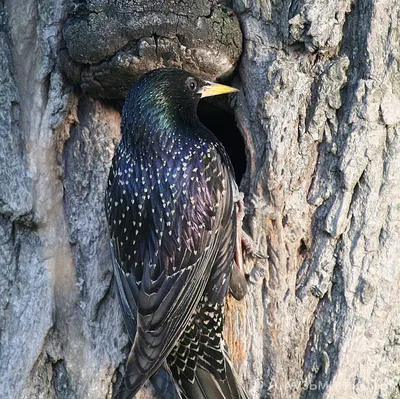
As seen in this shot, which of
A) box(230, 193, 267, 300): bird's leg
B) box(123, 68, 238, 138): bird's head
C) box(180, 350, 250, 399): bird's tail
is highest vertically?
box(123, 68, 238, 138): bird's head

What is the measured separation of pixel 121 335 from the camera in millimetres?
4188

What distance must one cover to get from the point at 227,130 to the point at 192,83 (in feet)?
3.62

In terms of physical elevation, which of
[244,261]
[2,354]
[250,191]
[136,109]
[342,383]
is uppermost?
[136,109]

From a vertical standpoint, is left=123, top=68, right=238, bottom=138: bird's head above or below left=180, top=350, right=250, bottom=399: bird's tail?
above

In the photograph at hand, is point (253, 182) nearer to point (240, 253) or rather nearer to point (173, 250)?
point (240, 253)

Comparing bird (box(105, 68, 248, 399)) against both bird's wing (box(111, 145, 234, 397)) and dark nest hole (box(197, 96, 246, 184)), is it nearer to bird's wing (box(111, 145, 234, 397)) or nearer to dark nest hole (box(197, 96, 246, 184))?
bird's wing (box(111, 145, 234, 397))

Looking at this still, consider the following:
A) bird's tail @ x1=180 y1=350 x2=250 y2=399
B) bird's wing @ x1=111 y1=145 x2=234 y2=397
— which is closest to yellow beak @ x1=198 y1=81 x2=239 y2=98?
bird's wing @ x1=111 y1=145 x2=234 y2=397

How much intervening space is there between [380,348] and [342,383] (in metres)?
0.25

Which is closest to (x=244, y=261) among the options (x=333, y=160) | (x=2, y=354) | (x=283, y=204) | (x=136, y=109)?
(x=283, y=204)

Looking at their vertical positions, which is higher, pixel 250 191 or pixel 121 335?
pixel 250 191

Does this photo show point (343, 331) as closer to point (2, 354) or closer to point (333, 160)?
point (333, 160)

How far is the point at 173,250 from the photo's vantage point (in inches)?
158

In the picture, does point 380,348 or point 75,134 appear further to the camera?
point 75,134

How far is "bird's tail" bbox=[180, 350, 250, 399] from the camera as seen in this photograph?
4.04 m
